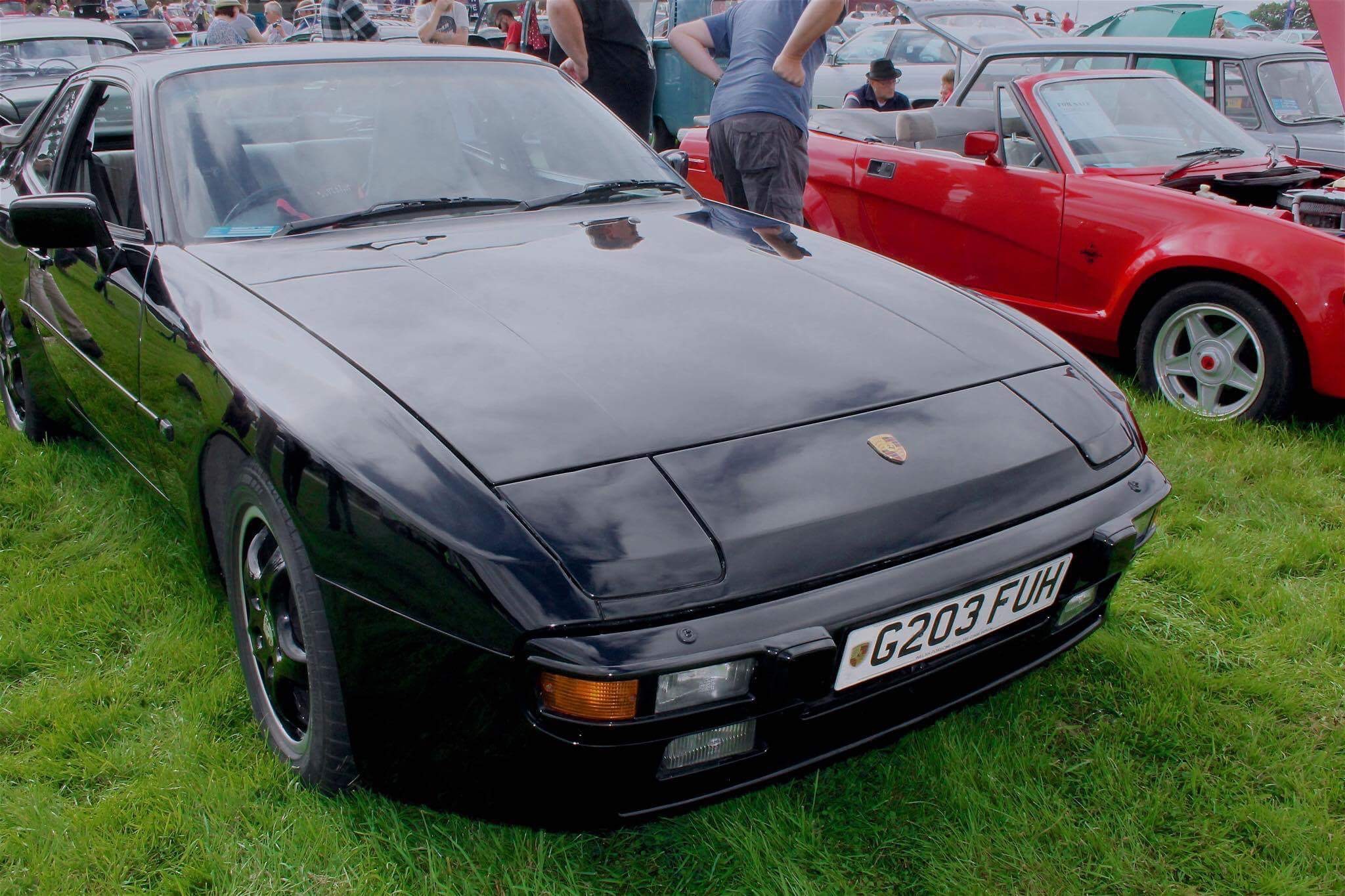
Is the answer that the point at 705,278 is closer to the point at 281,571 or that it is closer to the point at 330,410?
the point at 330,410

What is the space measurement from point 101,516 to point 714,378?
6.81 ft

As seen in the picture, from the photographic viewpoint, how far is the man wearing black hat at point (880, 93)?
288 inches

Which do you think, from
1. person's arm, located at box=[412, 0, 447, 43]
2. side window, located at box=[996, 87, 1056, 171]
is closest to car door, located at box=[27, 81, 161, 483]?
side window, located at box=[996, 87, 1056, 171]

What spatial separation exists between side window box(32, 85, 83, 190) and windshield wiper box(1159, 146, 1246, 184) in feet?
12.5

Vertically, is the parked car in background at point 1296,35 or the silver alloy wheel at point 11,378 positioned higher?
the parked car in background at point 1296,35

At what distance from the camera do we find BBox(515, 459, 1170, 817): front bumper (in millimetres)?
1381

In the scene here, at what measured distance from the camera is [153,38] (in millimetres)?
13695

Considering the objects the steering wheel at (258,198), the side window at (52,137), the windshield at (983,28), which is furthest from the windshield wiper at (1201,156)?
the windshield at (983,28)

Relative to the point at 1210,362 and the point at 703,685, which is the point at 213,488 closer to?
the point at 703,685

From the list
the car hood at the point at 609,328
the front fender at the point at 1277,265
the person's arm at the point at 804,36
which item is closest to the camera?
the car hood at the point at 609,328

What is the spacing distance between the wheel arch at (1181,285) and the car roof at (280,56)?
7.97 feet

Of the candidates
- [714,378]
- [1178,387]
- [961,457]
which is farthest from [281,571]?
[1178,387]

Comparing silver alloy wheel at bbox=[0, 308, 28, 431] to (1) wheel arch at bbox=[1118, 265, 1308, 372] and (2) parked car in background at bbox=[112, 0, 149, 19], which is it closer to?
(1) wheel arch at bbox=[1118, 265, 1308, 372]

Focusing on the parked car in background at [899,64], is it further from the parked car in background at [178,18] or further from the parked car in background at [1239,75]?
the parked car in background at [178,18]
